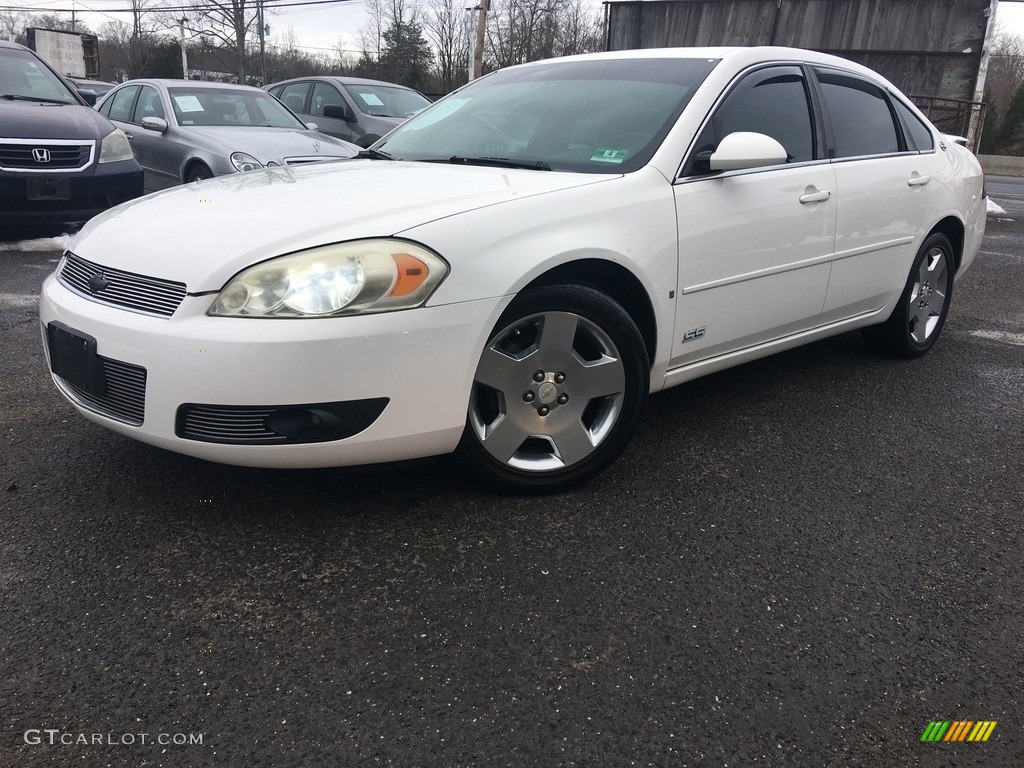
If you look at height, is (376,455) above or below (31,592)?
above

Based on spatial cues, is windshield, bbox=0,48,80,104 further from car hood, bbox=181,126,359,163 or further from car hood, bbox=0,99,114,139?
car hood, bbox=181,126,359,163

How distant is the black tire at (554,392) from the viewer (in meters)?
2.49

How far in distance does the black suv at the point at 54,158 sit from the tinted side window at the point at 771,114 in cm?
539

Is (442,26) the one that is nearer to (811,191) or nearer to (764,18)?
(764,18)

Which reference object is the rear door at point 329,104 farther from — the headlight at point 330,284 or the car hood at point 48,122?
the headlight at point 330,284

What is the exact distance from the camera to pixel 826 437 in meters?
3.30

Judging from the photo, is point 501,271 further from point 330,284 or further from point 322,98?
point 322,98

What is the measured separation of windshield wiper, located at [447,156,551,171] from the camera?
2.94m

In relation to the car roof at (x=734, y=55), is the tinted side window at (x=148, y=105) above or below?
below

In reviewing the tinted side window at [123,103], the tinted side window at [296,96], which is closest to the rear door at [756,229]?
the tinted side window at [123,103]

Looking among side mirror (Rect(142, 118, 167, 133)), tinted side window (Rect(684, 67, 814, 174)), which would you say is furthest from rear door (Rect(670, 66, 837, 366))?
side mirror (Rect(142, 118, 167, 133))

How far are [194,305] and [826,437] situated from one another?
243cm

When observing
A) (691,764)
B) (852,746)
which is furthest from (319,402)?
(852,746)

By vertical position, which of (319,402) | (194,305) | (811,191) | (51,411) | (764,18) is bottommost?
(51,411)
